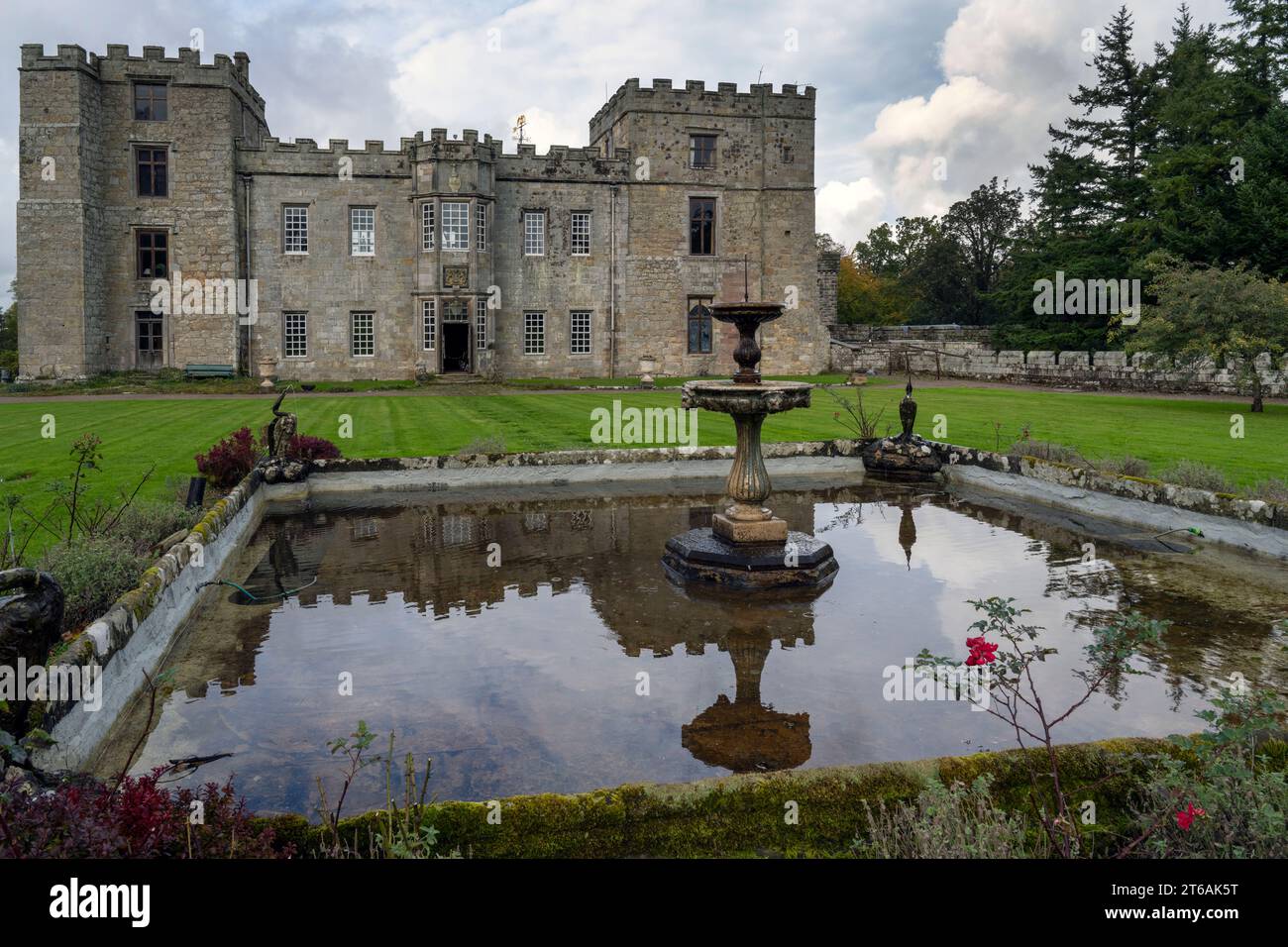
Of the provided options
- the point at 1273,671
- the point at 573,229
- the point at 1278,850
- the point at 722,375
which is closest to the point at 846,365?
the point at 722,375

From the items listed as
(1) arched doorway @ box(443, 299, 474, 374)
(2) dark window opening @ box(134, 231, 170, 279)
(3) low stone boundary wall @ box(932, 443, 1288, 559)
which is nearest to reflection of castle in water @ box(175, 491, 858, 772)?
(3) low stone boundary wall @ box(932, 443, 1288, 559)

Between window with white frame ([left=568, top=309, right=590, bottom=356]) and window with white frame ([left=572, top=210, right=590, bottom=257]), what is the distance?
2.68 metres

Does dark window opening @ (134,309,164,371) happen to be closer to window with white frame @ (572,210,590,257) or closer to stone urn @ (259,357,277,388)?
stone urn @ (259,357,277,388)

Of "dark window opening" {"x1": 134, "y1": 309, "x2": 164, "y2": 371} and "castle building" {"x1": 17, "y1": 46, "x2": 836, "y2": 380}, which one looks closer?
"castle building" {"x1": 17, "y1": 46, "x2": 836, "y2": 380}

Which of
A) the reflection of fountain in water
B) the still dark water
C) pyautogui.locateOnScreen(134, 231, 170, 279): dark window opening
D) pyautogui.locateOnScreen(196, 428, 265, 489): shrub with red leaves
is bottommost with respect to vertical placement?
the reflection of fountain in water

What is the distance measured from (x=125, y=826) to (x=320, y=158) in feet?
126

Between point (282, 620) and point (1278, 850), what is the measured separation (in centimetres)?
737

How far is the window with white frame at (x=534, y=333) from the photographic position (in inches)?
1558

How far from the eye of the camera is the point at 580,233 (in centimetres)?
3972

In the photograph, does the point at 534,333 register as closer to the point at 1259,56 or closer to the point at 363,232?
the point at 363,232

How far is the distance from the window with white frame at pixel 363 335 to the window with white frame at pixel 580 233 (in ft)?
30.8

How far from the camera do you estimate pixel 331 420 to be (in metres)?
22.0

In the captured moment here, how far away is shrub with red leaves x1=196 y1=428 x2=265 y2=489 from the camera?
42.3 feet

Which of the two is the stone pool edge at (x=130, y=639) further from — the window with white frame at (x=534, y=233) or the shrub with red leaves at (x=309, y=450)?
the window with white frame at (x=534, y=233)
